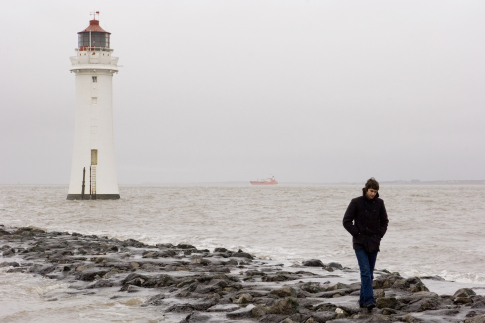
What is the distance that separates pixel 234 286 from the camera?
9547 millimetres

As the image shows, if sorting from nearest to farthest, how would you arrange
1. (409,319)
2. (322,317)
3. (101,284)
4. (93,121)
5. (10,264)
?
(409,319) < (322,317) < (101,284) < (10,264) < (93,121)

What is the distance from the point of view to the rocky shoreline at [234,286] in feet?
24.9

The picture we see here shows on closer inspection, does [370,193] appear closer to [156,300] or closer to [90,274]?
[156,300]

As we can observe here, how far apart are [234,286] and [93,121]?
2772cm

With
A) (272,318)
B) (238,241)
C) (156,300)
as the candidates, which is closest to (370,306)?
(272,318)

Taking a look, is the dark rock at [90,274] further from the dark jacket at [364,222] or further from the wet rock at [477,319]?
the wet rock at [477,319]

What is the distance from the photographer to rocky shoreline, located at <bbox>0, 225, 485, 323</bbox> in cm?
760

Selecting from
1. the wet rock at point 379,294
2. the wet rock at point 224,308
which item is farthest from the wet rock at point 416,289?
the wet rock at point 224,308

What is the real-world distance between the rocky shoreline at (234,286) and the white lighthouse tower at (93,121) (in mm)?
20257

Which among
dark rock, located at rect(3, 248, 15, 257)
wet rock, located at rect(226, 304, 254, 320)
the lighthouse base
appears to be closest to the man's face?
wet rock, located at rect(226, 304, 254, 320)

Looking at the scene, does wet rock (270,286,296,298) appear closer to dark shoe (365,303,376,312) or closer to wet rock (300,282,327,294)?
wet rock (300,282,327,294)

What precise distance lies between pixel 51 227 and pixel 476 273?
719 inches

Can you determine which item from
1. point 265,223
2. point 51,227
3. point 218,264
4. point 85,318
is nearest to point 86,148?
point 51,227

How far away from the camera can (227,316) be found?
25.7 ft
